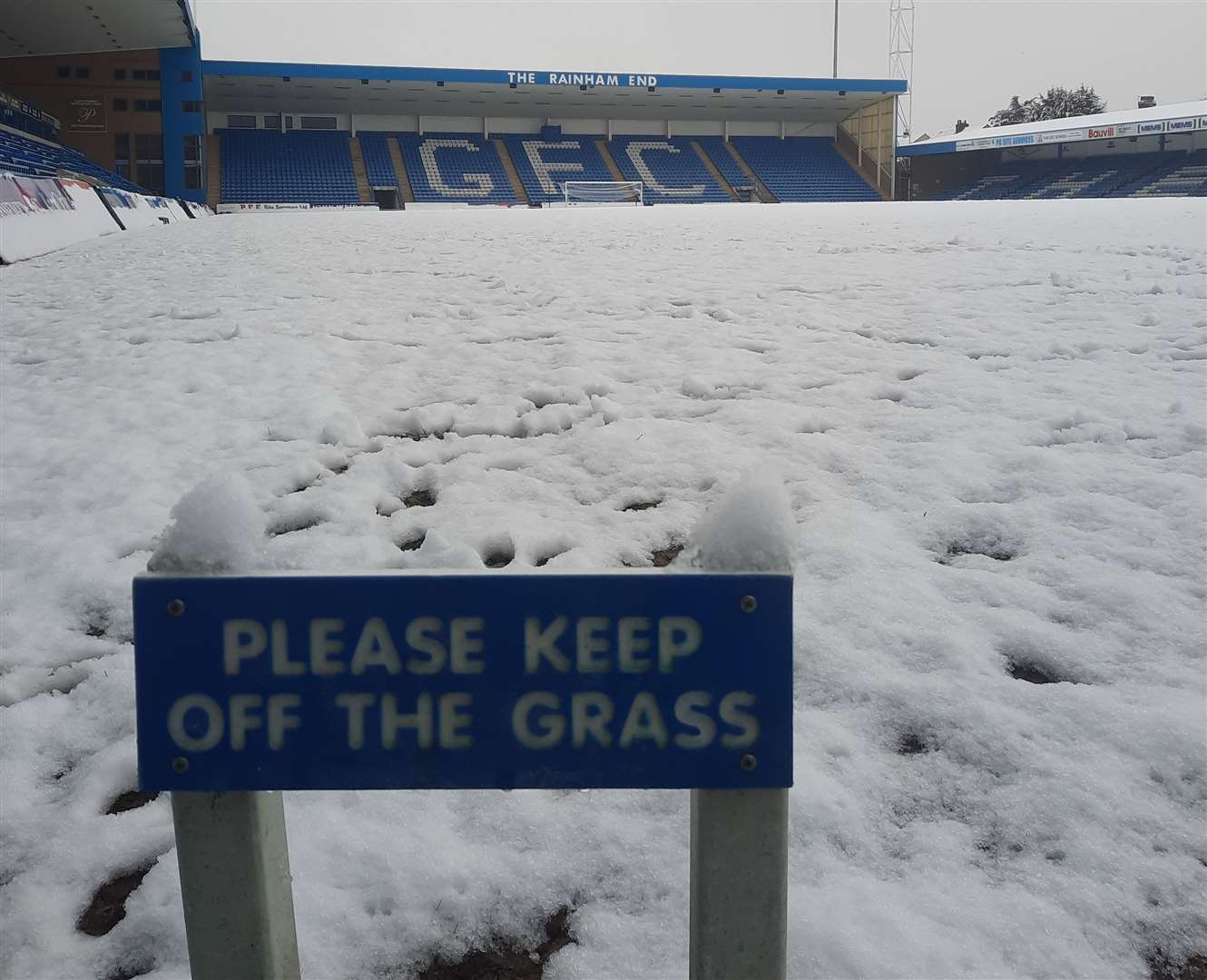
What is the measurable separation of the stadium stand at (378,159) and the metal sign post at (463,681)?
99.7ft

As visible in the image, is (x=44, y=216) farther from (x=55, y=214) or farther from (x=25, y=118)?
(x=25, y=118)

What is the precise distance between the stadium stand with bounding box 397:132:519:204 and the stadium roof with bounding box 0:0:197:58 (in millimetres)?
7666

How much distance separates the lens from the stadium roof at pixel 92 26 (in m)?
20.2

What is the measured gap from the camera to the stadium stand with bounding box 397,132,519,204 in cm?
2943

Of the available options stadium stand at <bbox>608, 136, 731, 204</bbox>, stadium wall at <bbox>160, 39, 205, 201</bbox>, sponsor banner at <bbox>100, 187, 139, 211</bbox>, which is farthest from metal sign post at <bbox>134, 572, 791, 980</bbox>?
stadium stand at <bbox>608, 136, 731, 204</bbox>

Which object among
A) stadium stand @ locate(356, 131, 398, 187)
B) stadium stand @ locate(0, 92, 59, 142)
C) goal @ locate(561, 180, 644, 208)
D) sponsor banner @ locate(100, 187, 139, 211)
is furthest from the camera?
goal @ locate(561, 180, 644, 208)

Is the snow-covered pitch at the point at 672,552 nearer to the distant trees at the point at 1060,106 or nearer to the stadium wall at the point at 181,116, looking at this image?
Result: the stadium wall at the point at 181,116

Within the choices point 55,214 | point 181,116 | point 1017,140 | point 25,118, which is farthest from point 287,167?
point 1017,140

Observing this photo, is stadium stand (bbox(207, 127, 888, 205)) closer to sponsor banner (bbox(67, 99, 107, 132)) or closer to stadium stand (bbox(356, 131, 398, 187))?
stadium stand (bbox(356, 131, 398, 187))

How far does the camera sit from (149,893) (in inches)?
53.5

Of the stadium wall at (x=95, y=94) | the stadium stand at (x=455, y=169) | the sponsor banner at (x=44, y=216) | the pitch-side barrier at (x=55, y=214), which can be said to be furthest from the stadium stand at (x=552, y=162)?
the sponsor banner at (x=44, y=216)

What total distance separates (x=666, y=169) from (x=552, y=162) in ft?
12.6

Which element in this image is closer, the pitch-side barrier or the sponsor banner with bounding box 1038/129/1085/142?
the pitch-side barrier

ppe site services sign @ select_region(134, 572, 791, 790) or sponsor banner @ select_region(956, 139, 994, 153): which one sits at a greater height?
sponsor banner @ select_region(956, 139, 994, 153)
